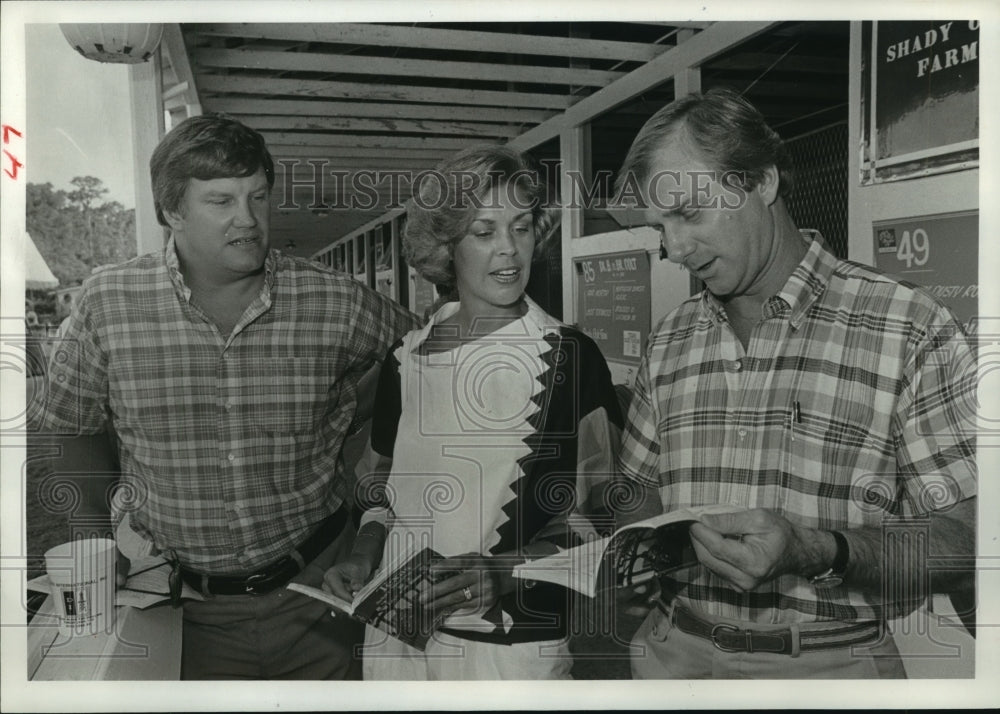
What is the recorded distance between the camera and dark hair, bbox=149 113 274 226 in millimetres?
2521

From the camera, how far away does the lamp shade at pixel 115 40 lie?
2539 millimetres

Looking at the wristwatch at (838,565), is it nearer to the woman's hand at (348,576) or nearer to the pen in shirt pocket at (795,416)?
the pen in shirt pocket at (795,416)

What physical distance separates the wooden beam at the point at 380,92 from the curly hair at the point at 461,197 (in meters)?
0.16

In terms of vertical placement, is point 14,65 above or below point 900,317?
above

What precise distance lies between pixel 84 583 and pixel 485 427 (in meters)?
1.24

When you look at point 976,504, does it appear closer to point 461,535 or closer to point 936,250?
point 936,250

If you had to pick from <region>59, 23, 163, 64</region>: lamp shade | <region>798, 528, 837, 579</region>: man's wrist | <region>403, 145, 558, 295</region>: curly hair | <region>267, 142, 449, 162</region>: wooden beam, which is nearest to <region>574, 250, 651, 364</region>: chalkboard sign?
<region>403, 145, 558, 295</region>: curly hair

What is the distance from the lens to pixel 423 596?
8.56 feet

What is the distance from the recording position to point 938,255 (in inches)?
97.5

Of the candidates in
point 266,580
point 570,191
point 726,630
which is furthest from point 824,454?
point 266,580

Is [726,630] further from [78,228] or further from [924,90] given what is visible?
[78,228]

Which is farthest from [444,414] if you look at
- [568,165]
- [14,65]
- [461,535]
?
[14,65]

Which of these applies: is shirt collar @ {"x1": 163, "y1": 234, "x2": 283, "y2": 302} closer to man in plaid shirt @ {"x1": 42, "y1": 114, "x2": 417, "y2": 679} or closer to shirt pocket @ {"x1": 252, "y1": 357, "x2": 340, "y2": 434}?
man in plaid shirt @ {"x1": 42, "y1": 114, "x2": 417, "y2": 679}

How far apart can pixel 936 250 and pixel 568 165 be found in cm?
102
